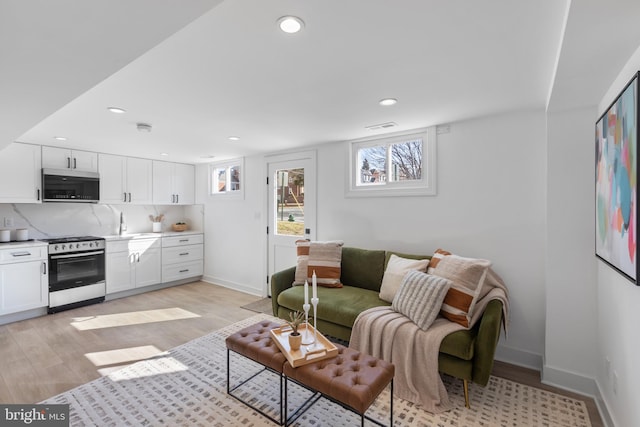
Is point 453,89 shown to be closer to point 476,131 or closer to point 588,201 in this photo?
point 476,131

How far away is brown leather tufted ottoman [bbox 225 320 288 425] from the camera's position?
190cm

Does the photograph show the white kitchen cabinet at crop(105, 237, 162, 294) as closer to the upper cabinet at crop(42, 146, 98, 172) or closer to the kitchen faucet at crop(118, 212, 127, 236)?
the kitchen faucet at crop(118, 212, 127, 236)

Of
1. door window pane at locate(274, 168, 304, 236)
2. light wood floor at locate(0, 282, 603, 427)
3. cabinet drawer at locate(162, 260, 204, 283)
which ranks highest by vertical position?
door window pane at locate(274, 168, 304, 236)

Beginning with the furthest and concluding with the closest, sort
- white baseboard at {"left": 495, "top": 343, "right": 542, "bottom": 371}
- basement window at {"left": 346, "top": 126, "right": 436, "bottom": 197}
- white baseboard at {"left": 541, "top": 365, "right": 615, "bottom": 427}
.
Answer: basement window at {"left": 346, "top": 126, "right": 436, "bottom": 197}, white baseboard at {"left": 495, "top": 343, "right": 542, "bottom": 371}, white baseboard at {"left": 541, "top": 365, "right": 615, "bottom": 427}

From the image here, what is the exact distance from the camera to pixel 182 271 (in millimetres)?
5348

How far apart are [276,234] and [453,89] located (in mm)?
3146

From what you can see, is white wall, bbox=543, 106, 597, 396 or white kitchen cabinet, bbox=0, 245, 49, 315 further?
white kitchen cabinet, bbox=0, 245, 49, 315

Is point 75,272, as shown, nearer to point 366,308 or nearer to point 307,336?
point 307,336

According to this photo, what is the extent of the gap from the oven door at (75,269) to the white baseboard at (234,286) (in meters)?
1.69

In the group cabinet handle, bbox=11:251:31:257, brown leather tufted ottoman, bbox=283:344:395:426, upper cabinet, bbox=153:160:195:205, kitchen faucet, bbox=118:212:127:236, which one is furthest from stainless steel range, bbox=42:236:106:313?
brown leather tufted ottoman, bbox=283:344:395:426

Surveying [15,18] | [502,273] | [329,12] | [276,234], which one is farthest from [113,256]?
[502,273]

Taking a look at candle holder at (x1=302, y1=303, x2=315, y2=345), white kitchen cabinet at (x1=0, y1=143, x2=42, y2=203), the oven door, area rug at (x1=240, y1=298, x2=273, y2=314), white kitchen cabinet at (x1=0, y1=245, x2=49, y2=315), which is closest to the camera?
candle holder at (x1=302, y1=303, x2=315, y2=345)

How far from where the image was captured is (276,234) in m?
4.53

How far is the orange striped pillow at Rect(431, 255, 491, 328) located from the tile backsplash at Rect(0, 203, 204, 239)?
4.81 meters
